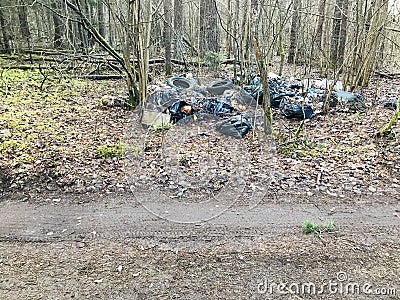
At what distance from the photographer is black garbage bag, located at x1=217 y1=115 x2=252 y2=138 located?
5982mm

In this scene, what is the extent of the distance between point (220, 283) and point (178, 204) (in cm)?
146

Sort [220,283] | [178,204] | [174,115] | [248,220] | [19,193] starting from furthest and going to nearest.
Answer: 1. [174,115]
2. [19,193]
3. [178,204]
4. [248,220]
5. [220,283]

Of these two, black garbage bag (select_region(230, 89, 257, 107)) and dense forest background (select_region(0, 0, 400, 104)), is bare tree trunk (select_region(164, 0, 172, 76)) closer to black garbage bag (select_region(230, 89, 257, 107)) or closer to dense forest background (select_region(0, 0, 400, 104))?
dense forest background (select_region(0, 0, 400, 104))

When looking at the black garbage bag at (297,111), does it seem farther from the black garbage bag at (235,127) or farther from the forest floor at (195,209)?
the black garbage bag at (235,127)

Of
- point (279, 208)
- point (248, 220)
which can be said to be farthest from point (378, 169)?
point (248, 220)

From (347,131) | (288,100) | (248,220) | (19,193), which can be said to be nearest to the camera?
(248,220)

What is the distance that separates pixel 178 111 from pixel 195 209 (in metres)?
3.16

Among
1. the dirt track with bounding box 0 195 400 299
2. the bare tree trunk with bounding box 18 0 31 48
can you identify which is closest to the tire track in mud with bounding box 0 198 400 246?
the dirt track with bounding box 0 195 400 299

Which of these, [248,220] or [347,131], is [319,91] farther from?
[248,220]

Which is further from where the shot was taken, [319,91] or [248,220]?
[319,91]

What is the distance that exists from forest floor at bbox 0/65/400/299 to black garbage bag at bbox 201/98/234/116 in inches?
19.7

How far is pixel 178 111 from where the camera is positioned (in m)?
6.75

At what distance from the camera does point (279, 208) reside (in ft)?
13.1

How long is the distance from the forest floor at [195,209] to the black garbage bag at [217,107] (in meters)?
0.50
